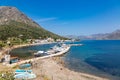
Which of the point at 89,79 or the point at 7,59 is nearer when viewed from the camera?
the point at 89,79

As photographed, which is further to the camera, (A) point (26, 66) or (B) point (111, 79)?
(A) point (26, 66)

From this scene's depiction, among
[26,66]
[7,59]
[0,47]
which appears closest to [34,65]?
[26,66]

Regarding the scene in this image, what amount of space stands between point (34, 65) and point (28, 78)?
20.4 metres

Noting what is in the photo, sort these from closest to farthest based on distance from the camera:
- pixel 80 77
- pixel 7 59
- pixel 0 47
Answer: pixel 80 77 → pixel 7 59 → pixel 0 47

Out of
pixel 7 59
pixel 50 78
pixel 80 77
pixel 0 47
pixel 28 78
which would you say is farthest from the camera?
pixel 0 47

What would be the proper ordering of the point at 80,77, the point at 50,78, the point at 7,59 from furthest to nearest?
the point at 7,59, the point at 80,77, the point at 50,78

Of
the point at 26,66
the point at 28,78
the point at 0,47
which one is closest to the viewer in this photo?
the point at 28,78

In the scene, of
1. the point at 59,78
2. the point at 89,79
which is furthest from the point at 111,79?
the point at 59,78

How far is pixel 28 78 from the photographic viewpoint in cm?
4150

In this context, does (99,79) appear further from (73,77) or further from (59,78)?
(59,78)

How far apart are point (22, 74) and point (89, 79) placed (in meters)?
15.2

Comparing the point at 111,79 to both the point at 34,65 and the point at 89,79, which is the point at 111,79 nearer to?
the point at 89,79

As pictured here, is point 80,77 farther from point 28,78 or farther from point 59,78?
point 28,78

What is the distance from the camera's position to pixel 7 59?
65.5m
